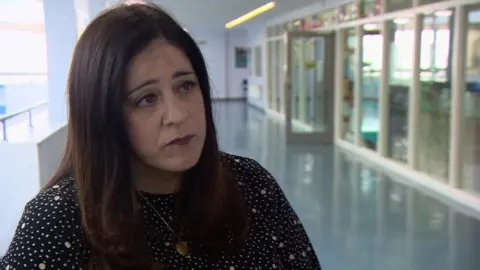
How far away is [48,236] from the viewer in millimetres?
909

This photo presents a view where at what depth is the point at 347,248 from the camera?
4227 mm

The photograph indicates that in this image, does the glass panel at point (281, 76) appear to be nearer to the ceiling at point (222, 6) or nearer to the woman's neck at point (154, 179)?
the ceiling at point (222, 6)

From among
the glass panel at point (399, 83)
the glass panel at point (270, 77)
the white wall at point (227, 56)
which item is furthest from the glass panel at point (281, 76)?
the white wall at point (227, 56)

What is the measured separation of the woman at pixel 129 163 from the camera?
35.8 inches

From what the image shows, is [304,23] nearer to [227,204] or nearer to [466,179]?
[466,179]

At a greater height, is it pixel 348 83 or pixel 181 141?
pixel 181 141

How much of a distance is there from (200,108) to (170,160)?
12 centimetres

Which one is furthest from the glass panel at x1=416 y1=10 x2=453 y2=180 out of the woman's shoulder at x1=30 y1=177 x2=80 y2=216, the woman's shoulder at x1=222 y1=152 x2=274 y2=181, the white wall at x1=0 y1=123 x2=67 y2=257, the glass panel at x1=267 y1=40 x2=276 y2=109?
the glass panel at x1=267 y1=40 x2=276 y2=109

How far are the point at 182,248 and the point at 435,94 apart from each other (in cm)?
601

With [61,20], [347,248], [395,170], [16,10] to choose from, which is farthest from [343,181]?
[16,10]

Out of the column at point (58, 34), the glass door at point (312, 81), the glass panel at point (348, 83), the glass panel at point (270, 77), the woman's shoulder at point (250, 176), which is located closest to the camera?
the woman's shoulder at point (250, 176)

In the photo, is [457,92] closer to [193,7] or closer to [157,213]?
[157,213]

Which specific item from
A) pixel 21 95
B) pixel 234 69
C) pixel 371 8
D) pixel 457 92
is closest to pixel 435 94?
pixel 457 92

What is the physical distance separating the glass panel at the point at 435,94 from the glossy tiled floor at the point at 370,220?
48 centimetres
